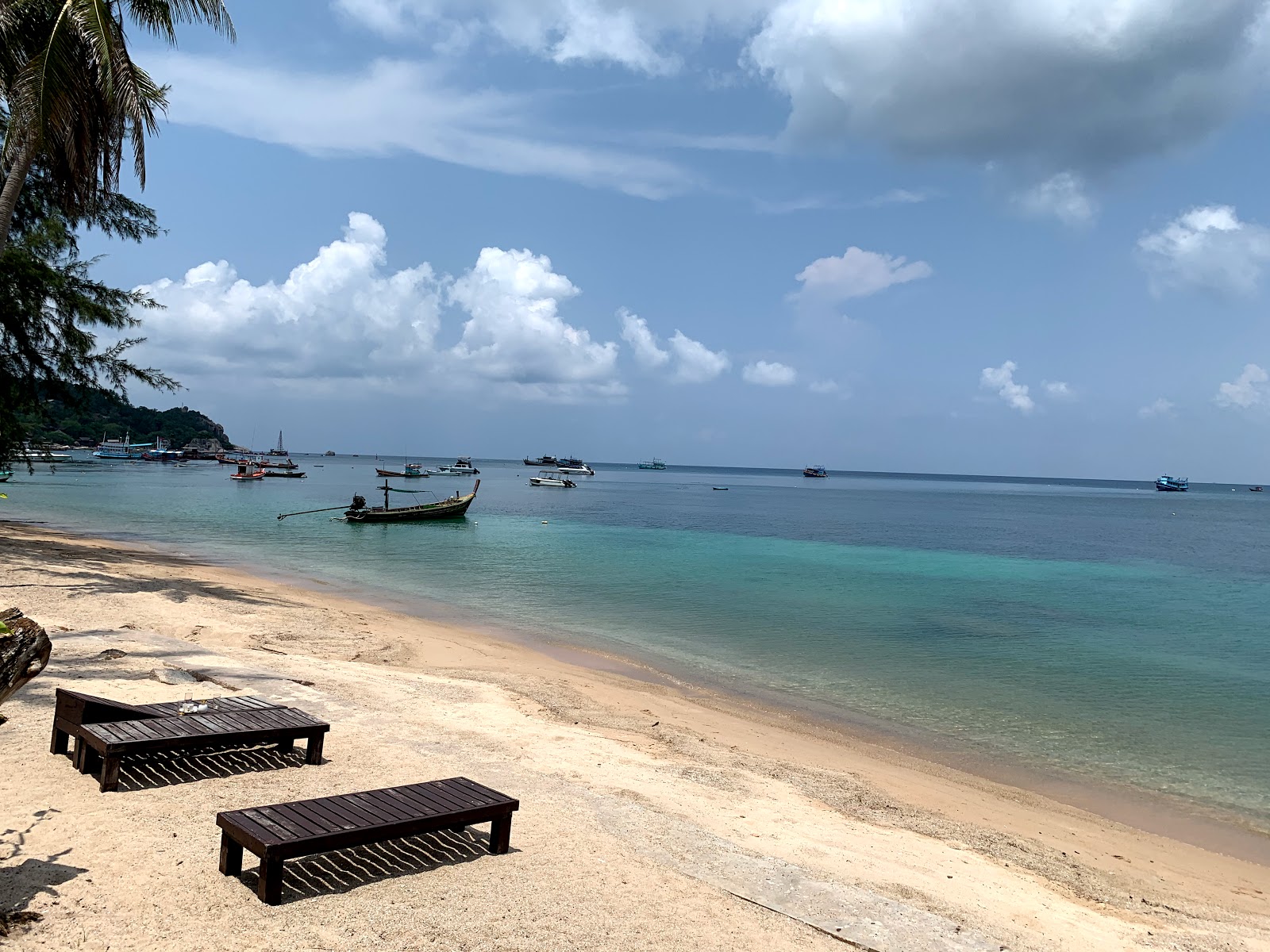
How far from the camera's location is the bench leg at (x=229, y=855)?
4.90 meters

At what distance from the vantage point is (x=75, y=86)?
1245 cm

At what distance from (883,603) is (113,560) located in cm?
2153

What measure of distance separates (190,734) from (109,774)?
58 centimetres

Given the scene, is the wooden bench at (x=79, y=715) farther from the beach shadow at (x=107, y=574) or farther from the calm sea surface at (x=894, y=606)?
the calm sea surface at (x=894, y=606)

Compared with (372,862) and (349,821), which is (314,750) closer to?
(372,862)

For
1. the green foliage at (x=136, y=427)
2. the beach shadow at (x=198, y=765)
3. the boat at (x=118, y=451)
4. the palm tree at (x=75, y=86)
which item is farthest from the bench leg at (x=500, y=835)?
the boat at (x=118, y=451)

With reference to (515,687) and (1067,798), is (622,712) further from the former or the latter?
(1067,798)

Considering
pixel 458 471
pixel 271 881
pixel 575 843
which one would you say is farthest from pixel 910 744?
pixel 458 471

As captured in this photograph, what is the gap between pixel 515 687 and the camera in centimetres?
1203

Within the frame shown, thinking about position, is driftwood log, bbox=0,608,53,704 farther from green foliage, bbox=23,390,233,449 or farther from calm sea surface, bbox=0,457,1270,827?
green foliage, bbox=23,390,233,449

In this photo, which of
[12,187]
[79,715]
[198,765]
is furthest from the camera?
[12,187]

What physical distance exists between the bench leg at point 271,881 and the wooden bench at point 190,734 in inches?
84.3

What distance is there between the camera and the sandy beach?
15.3 feet

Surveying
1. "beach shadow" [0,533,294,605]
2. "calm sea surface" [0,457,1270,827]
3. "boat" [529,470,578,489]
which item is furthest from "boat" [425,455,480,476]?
"beach shadow" [0,533,294,605]
